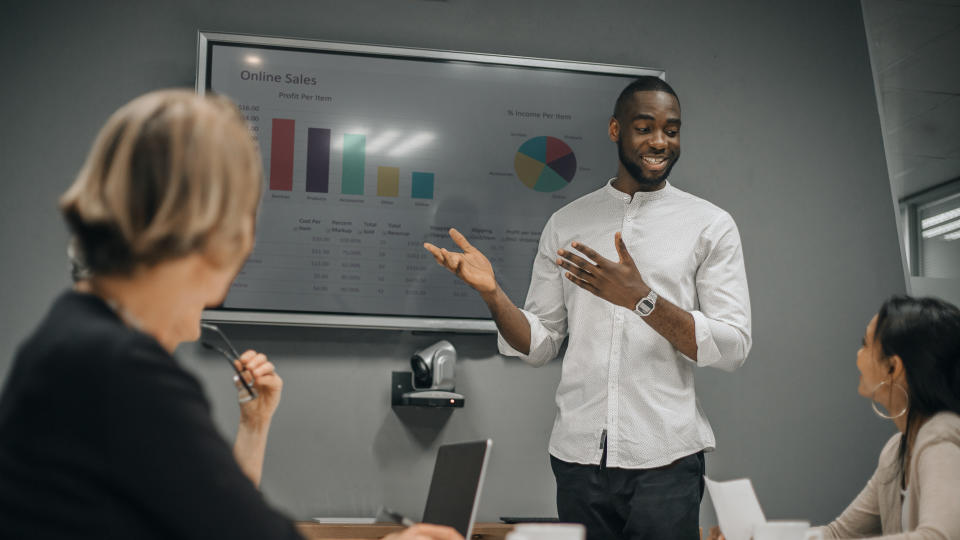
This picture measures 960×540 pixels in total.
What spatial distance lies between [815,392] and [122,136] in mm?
2720

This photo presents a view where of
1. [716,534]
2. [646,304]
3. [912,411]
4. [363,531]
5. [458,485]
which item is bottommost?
[363,531]

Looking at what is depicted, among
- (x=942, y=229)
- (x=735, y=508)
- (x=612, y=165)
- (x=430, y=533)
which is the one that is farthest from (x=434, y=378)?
(x=942, y=229)

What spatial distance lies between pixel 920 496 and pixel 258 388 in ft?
4.34

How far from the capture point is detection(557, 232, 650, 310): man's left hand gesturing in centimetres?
197

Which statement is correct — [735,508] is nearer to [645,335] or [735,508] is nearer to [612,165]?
[645,335]

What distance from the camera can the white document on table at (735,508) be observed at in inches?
55.4

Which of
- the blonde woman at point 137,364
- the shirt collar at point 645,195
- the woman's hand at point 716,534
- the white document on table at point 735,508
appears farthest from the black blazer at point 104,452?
the shirt collar at point 645,195

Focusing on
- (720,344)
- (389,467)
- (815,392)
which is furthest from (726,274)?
(389,467)

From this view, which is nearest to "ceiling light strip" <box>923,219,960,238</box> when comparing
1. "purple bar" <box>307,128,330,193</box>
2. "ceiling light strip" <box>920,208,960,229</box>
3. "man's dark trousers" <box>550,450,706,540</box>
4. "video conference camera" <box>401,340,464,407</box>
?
"ceiling light strip" <box>920,208,960,229</box>

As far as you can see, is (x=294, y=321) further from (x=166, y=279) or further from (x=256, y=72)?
(x=166, y=279)

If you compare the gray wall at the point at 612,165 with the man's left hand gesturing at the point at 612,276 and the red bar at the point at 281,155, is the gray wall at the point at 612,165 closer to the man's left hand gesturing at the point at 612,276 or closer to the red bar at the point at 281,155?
the red bar at the point at 281,155

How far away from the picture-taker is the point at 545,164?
281 centimetres

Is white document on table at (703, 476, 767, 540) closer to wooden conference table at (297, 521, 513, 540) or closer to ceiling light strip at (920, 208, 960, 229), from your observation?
wooden conference table at (297, 521, 513, 540)

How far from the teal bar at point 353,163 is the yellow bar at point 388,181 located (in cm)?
6
